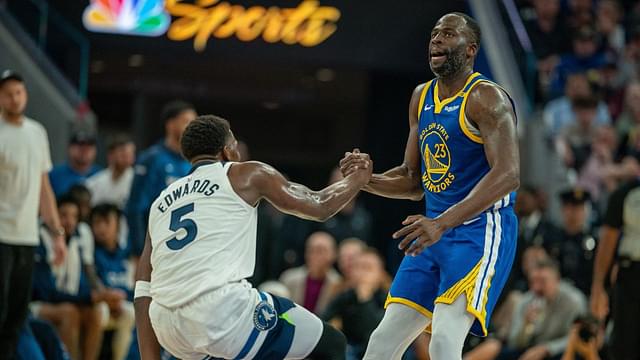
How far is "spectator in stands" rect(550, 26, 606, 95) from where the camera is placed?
47.9 feet

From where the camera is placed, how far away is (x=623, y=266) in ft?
28.8

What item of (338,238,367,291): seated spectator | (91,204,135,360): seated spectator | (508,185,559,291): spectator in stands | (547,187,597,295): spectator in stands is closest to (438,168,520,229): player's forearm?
(338,238,367,291): seated spectator

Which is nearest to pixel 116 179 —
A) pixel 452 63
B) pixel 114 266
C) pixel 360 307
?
pixel 114 266

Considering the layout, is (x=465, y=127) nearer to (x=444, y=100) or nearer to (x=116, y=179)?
(x=444, y=100)

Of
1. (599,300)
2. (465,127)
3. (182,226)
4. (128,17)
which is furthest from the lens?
(128,17)

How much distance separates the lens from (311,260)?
462 inches

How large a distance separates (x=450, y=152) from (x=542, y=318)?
16.3 feet

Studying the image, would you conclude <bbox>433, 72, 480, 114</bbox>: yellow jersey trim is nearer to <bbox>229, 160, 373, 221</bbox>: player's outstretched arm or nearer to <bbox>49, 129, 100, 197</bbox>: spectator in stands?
<bbox>229, 160, 373, 221</bbox>: player's outstretched arm

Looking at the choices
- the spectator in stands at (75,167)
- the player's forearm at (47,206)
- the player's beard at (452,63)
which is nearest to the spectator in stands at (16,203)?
the player's forearm at (47,206)

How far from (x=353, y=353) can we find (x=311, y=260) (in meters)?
1.61

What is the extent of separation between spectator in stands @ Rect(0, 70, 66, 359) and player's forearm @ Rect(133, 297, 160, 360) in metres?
2.66

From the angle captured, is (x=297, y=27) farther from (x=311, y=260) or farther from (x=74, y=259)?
(x=74, y=259)

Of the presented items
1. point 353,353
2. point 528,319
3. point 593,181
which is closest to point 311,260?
point 353,353

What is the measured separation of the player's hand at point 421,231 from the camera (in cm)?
545
